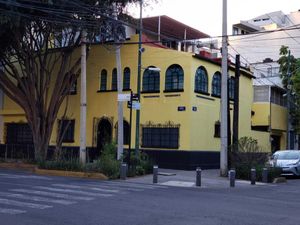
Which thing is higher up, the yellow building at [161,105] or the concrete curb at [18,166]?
the yellow building at [161,105]

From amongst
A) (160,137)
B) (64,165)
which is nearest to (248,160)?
(160,137)

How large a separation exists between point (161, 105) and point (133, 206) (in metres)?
16.0

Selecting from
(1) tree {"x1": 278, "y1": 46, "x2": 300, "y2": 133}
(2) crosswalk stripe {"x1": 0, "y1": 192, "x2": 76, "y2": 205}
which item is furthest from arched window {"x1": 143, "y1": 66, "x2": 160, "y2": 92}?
(2) crosswalk stripe {"x1": 0, "y1": 192, "x2": 76, "y2": 205}

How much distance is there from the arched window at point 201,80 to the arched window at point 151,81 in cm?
229

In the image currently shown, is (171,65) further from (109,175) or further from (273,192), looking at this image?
(273,192)

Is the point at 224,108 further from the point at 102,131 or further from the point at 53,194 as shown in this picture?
the point at 53,194

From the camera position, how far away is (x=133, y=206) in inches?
478

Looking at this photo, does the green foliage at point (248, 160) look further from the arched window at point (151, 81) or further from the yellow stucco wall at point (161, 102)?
the arched window at point (151, 81)

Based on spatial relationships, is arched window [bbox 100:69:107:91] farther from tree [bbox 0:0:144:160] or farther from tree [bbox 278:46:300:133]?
tree [bbox 278:46:300:133]

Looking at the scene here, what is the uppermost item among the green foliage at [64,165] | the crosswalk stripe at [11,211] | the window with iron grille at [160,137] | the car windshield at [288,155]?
the window with iron grille at [160,137]

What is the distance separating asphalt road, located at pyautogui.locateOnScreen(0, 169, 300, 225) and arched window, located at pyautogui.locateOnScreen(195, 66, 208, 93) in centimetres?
1136

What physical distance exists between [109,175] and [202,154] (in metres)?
8.20

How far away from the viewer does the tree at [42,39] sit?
22661mm

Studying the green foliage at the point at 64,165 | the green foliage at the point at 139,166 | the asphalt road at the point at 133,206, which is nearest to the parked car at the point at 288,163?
the green foliage at the point at 139,166
